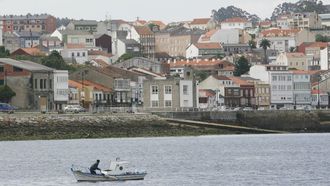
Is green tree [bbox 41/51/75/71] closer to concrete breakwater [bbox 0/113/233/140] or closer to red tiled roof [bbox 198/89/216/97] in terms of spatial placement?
red tiled roof [bbox 198/89/216/97]

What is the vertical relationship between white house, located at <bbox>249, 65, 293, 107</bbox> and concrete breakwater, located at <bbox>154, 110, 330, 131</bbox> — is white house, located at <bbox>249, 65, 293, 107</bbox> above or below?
above

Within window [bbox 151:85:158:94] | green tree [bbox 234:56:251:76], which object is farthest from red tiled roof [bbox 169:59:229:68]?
window [bbox 151:85:158:94]

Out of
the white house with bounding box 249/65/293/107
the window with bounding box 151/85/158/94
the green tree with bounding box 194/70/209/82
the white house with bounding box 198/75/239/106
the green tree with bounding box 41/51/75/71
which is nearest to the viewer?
the window with bounding box 151/85/158/94

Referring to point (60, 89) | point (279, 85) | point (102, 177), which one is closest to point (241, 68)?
point (279, 85)

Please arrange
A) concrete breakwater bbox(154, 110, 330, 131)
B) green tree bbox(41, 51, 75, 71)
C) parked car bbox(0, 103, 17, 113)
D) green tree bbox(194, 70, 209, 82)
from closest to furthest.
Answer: parked car bbox(0, 103, 17, 113)
concrete breakwater bbox(154, 110, 330, 131)
green tree bbox(41, 51, 75, 71)
green tree bbox(194, 70, 209, 82)

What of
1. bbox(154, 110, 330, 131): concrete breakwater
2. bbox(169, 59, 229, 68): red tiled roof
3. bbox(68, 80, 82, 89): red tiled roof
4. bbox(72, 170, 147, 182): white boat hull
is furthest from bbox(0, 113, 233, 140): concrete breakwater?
bbox(169, 59, 229, 68): red tiled roof

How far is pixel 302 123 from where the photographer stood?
125m

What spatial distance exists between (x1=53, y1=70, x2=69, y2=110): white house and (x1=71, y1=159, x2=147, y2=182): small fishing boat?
200 feet

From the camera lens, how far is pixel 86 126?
108062 millimetres

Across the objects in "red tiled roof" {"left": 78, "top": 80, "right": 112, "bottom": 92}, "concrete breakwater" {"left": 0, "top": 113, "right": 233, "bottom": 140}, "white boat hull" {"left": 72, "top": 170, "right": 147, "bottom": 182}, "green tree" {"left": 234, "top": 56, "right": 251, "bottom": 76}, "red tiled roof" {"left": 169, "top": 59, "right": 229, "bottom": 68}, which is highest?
"red tiled roof" {"left": 169, "top": 59, "right": 229, "bottom": 68}

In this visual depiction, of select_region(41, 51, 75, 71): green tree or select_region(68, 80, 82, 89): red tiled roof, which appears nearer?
select_region(68, 80, 82, 89): red tiled roof

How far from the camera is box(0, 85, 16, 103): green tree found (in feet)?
406

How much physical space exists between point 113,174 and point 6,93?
53.4 meters

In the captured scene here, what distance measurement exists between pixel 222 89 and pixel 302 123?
1263 inches
